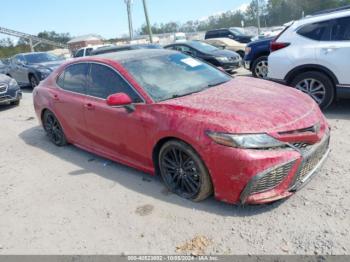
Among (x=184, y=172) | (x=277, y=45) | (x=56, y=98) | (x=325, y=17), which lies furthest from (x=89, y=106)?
(x=325, y=17)

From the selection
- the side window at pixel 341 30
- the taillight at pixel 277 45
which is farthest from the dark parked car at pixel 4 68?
the side window at pixel 341 30

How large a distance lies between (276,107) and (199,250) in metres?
1.62

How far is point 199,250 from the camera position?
2.87 meters

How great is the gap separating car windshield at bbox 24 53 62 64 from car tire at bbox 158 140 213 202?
1179cm

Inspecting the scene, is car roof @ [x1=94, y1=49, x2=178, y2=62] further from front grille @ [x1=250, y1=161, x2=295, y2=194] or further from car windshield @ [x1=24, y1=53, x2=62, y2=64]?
car windshield @ [x1=24, y1=53, x2=62, y2=64]

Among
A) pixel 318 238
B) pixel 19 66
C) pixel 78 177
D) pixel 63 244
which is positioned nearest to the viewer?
pixel 318 238

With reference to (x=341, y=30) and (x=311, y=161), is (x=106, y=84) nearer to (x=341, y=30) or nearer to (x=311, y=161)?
(x=311, y=161)

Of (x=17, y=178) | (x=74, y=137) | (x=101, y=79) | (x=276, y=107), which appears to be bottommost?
Answer: (x=17, y=178)

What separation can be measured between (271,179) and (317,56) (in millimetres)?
3700

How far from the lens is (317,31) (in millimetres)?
5961

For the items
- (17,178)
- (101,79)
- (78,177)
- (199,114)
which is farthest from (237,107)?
(17,178)

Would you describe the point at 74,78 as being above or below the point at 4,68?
above

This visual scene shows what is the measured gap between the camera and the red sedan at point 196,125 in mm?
3029

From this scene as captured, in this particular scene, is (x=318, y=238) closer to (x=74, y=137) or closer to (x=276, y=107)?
(x=276, y=107)
